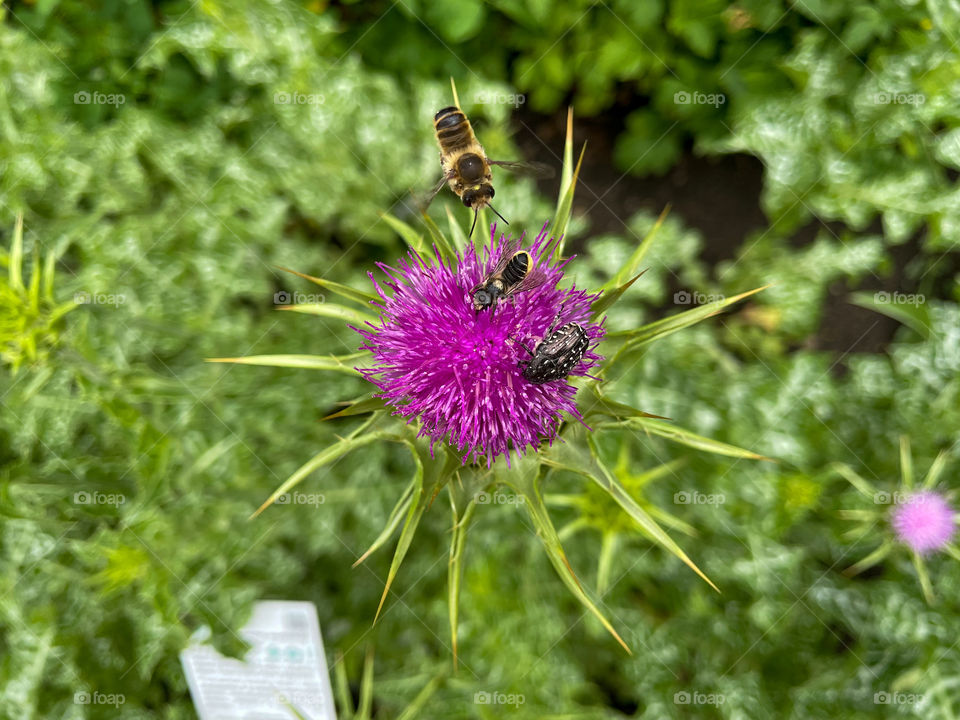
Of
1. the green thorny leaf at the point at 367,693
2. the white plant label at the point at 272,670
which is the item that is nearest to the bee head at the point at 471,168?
the white plant label at the point at 272,670

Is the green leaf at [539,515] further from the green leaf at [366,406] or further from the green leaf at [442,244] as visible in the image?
the green leaf at [442,244]

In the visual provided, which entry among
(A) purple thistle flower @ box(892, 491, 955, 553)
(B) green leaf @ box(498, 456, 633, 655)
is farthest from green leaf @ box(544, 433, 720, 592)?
(A) purple thistle flower @ box(892, 491, 955, 553)

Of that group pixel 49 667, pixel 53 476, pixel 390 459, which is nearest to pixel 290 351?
pixel 390 459

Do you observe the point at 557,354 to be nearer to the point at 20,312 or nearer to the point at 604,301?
the point at 604,301

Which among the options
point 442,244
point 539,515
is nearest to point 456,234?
point 442,244

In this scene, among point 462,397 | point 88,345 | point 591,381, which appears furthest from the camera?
point 88,345

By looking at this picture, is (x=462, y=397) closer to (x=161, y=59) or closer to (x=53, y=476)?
(x=53, y=476)
